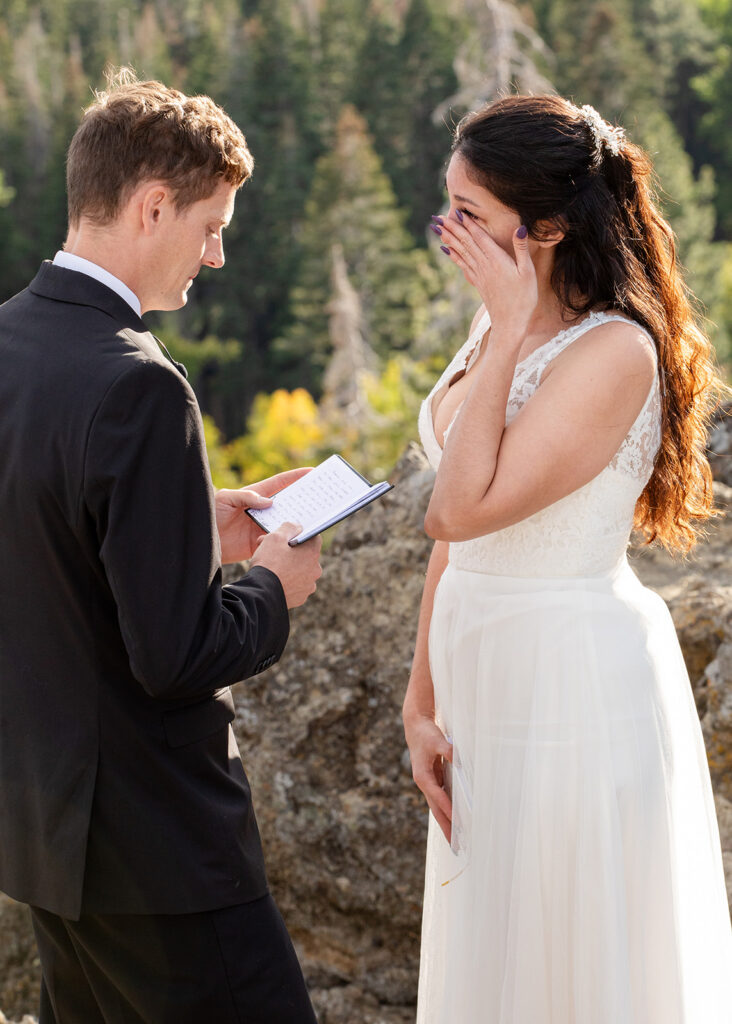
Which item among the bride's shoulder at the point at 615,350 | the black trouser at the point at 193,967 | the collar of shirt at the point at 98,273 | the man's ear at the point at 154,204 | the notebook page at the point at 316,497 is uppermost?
the man's ear at the point at 154,204

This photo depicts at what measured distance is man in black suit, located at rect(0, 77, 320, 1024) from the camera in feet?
5.38

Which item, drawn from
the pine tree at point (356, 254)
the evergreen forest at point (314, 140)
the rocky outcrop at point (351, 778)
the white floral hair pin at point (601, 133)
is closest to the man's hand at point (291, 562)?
the white floral hair pin at point (601, 133)

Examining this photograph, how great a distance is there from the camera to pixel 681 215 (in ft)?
134

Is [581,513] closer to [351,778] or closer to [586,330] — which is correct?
[586,330]

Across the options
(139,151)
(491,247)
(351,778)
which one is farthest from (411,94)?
(139,151)

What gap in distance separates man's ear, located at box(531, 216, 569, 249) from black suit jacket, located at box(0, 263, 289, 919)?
0.78 m

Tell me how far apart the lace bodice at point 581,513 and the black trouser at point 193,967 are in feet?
2.67

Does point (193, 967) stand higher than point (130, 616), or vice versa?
point (130, 616)

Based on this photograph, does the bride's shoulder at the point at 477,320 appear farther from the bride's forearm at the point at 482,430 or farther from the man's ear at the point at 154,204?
the man's ear at the point at 154,204

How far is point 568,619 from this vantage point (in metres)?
2.12

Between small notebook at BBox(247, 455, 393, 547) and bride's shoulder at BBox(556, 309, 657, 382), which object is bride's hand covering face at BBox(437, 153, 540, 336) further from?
small notebook at BBox(247, 455, 393, 547)

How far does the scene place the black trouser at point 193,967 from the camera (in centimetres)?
Result: 182

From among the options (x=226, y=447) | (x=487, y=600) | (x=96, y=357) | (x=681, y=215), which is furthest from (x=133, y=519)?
(x=226, y=447)

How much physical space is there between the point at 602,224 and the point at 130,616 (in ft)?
3.85
